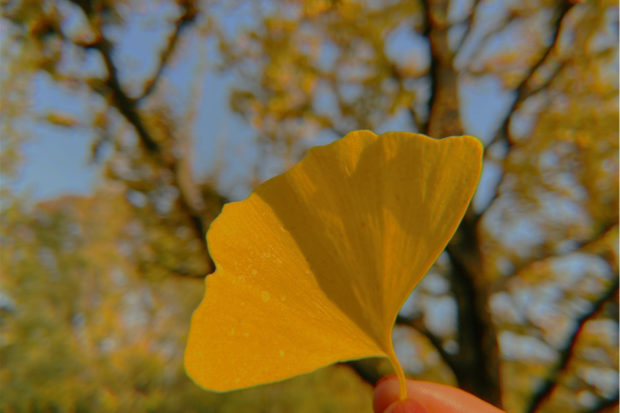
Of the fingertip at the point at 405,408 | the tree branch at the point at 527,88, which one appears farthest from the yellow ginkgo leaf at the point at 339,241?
the tree branch at the point at 527,88

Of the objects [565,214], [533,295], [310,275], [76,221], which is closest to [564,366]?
[533,295]

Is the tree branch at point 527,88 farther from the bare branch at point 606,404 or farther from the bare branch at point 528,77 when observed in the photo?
the bare branch at point 606,404

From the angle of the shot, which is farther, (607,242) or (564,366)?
(607,242)

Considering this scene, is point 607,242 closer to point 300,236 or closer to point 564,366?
point 564,366

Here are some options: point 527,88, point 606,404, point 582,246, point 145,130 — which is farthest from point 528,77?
point 145,130

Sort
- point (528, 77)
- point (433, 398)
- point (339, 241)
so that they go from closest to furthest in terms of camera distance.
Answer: point (339, 241), point (433, 398), point (528, 77)

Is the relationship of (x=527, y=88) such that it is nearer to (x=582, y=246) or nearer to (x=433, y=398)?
(x=582, y=246)

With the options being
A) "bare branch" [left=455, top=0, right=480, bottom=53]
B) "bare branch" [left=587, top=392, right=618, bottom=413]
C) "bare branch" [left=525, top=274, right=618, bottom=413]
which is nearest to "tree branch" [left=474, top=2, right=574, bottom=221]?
"bare branch" [left=455, top=0, right=480, bottom=53]

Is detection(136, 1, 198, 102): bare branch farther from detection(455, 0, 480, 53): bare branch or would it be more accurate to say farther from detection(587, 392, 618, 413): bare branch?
detection(587, 392, 618, 413): bare branch
